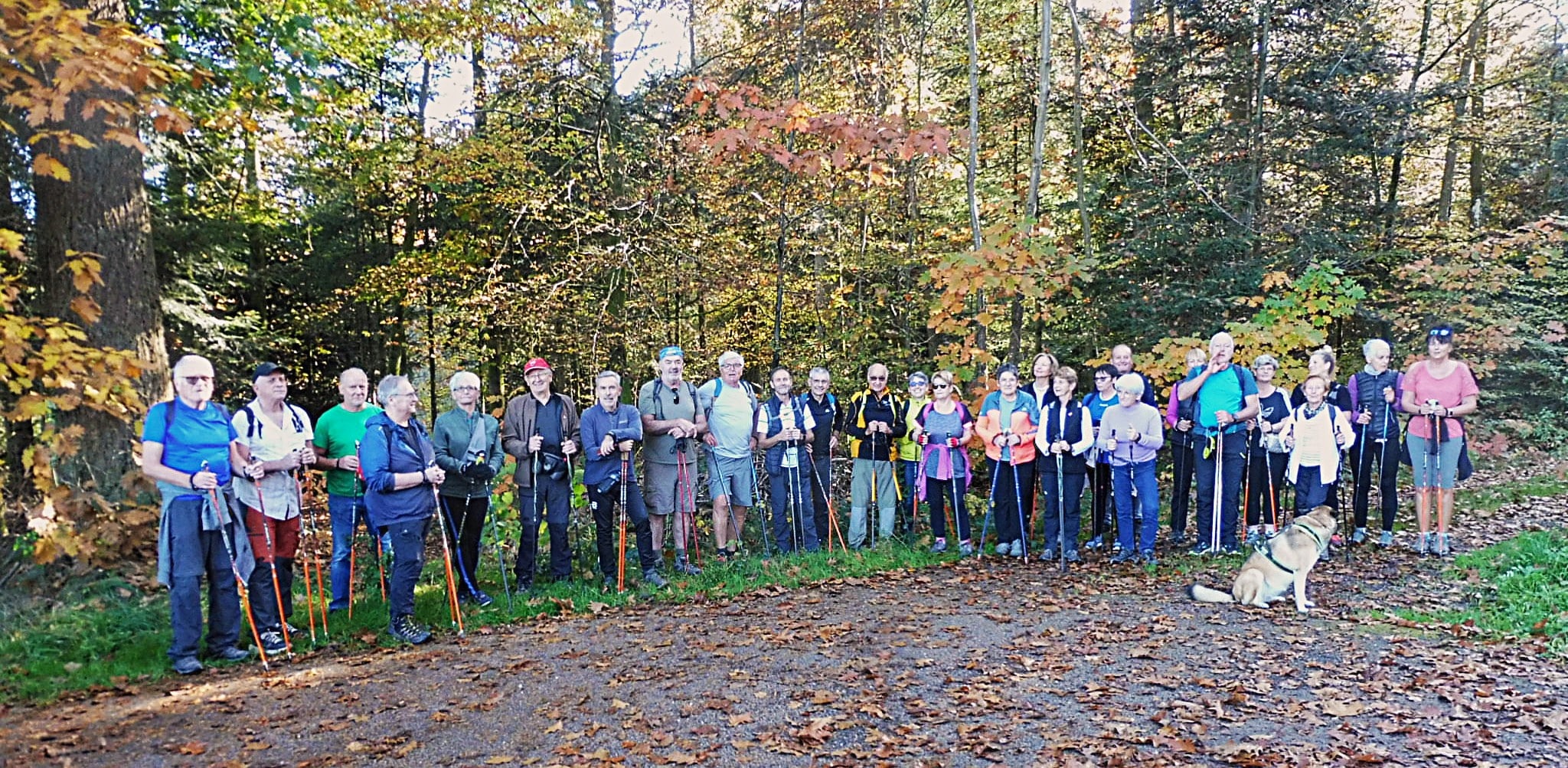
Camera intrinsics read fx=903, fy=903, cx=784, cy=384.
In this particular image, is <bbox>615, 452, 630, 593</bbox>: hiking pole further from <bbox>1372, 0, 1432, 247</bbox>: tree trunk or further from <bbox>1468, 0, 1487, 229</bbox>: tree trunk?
<bbox>1468, 0, 1487, 229</bbox>: tree trunk

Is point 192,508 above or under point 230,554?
above

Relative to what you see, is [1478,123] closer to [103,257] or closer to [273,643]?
[273,643]

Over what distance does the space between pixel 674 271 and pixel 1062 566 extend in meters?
6.89

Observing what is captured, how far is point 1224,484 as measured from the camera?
7.93 m

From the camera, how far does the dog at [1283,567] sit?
20.7 ft

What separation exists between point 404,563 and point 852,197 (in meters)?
8.48

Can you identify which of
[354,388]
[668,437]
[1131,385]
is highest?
[354,388]

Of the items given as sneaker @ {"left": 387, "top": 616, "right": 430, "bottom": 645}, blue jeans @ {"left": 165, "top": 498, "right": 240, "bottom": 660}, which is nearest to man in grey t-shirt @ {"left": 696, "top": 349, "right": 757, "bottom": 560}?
sneaker @ {"left": 387, "top": 616, "right": 430, "bottom": 645}

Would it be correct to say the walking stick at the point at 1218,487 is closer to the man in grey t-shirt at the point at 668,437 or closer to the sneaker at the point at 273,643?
the man in grey t-shirt at the point at 668,437

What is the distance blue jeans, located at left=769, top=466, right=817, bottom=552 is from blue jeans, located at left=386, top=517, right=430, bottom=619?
11.0 feet

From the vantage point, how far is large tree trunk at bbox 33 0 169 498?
6.97 metres

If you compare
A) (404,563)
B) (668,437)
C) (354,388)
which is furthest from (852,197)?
(404,563)

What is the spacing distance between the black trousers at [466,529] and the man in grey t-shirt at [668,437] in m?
1.35

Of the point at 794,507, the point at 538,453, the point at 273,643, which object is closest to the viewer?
the point at 273,643
